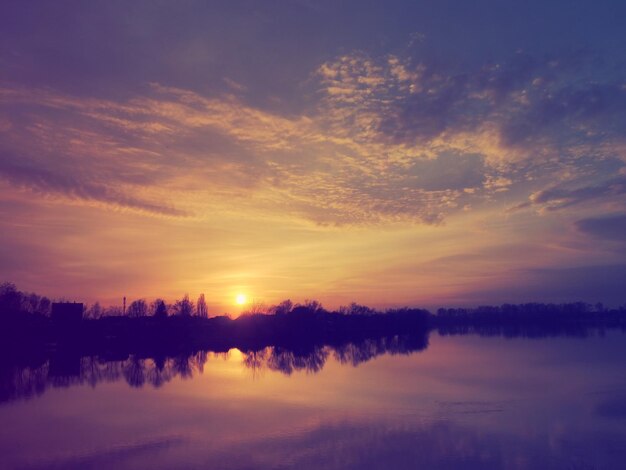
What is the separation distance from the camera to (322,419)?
78.2ft

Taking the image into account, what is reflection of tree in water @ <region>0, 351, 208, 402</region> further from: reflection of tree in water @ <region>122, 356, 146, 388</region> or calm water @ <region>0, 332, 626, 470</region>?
calm water @ <region>0, 332, 626, 470</region>

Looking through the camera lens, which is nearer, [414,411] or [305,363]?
[414,411]

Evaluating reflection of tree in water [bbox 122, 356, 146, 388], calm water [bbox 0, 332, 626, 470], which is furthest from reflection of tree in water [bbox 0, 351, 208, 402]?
calm water [bbox 0, 332, 626, 470]

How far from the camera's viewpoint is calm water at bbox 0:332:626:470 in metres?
17.9

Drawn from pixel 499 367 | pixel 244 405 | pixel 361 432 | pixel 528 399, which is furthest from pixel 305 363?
pixel 361 432

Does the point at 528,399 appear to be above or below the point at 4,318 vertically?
below

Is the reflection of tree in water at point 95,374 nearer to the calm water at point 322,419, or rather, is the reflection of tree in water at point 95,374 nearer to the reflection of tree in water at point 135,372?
the reflection of tree in water at point 135,372

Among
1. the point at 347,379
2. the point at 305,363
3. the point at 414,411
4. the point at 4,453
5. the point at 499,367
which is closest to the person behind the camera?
the point at 4,453

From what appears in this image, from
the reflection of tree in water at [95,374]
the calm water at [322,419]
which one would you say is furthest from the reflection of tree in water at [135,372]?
the calm water at [322,419]

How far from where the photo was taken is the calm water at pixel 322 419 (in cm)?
1789

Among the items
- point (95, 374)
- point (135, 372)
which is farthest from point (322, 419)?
point (95, 374)

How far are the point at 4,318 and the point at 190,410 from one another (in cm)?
5746

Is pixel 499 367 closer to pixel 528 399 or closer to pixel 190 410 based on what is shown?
pixel 528 399

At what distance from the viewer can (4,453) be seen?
18.6 metres
